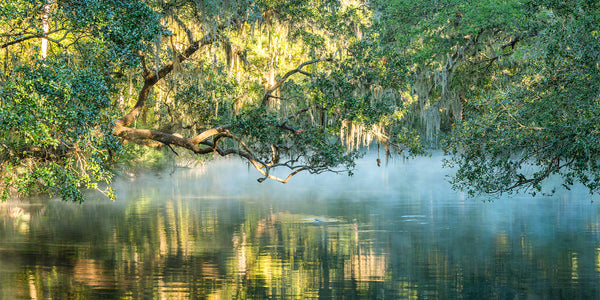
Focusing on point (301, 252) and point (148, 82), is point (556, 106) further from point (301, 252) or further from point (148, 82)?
point (148, 82)

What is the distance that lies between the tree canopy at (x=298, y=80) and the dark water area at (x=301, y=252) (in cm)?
187

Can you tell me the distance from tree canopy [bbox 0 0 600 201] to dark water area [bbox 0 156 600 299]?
1870 millimetres

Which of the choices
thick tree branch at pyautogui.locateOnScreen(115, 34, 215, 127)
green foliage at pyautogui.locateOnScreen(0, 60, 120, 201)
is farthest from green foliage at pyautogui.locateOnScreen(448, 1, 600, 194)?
green foliage at pyautogui.locateOnScreen(0, 60, 120, 201)

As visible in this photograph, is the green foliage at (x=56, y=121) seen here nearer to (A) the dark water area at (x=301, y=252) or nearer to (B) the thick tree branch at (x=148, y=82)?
(A) the dark water area at (x=301, y=252)

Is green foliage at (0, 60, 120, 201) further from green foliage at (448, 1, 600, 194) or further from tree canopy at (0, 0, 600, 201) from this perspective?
green foliage at (448, 1, 600, 194)

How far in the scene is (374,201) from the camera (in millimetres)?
39875

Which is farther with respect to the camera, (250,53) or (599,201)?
(599,201)

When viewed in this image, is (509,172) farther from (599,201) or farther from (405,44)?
(599,201)

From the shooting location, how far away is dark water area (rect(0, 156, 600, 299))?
1278cm

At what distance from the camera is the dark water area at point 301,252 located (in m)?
12.8

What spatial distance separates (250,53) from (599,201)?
2052 centimetres

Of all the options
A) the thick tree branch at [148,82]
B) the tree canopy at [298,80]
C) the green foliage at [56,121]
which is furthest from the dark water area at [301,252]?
the thick tree branch at [148,82]

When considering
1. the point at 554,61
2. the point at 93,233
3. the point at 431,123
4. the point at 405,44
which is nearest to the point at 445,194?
the point at 431,123

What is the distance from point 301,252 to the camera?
17953 mm
